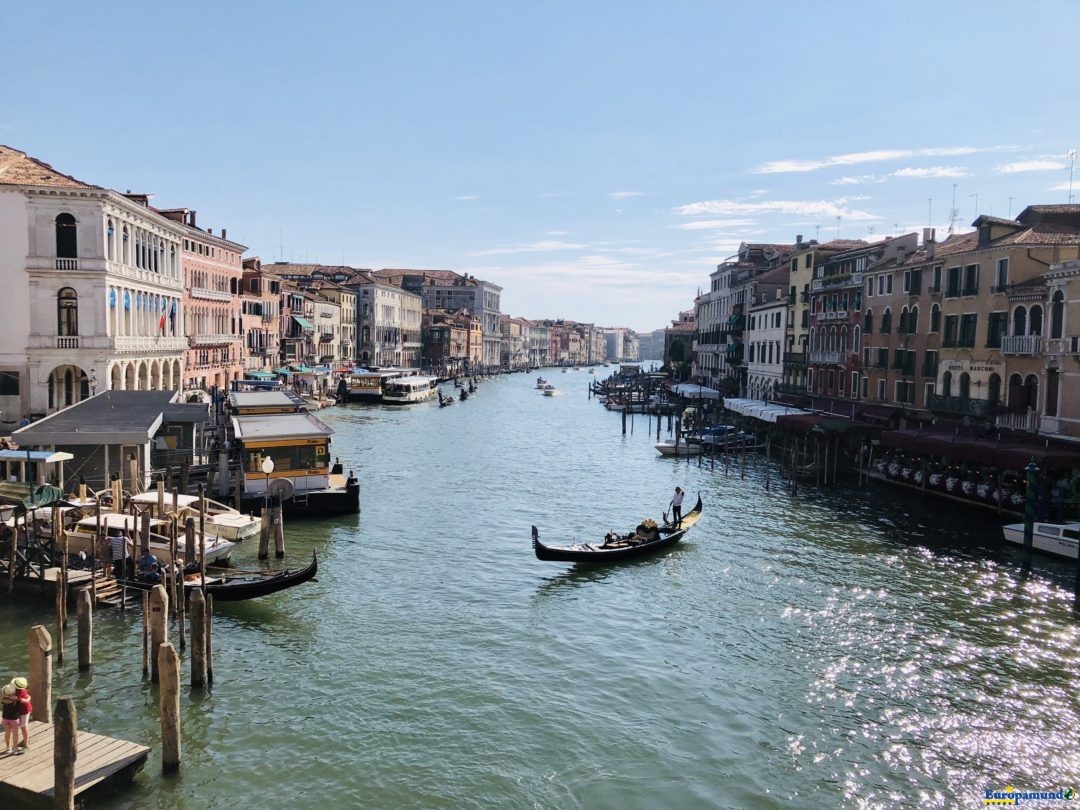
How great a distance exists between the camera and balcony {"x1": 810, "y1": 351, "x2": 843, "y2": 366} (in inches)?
1812

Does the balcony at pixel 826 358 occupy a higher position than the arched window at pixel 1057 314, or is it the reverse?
the arched window at pixel 1057 314

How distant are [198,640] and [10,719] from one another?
3473mm

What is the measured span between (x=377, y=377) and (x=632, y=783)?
67585 millimetres

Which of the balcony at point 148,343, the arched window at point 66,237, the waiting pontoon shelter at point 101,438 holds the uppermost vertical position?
the arched window at point 66,237

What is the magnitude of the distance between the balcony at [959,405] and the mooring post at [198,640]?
28823mm

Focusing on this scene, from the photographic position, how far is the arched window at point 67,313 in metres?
33.6

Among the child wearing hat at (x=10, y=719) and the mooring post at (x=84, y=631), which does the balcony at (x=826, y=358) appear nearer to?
the mooring post at (x=84, y=631)

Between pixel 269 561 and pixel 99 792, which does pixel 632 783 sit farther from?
pixel 269 561

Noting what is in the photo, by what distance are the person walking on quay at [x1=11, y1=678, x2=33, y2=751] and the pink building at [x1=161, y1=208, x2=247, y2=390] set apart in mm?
40658

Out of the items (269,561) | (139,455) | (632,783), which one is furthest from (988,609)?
(139,455)

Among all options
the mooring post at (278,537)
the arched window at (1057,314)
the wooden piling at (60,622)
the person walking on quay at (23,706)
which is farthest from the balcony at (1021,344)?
the person walking on quay at (23,706)

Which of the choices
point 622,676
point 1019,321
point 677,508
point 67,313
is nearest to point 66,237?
point 67,313

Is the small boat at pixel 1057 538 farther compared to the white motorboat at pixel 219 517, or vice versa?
the small boat at pixel 1057 538

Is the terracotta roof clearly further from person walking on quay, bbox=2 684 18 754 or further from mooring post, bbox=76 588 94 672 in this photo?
person walking on quay, bbox=2 684 18 754
